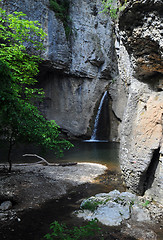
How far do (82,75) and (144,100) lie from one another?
1753cm

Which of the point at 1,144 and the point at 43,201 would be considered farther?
the point at 1,144

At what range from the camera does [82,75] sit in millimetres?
22156

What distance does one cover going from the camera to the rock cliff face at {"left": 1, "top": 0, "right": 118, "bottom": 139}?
71.2 ft

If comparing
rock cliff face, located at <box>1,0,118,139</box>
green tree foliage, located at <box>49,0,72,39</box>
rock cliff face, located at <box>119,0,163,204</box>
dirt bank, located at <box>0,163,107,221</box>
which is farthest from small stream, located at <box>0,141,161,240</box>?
green tree foliage, located at <box>49,0,72,39</box>

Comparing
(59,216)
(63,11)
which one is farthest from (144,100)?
(63,11)

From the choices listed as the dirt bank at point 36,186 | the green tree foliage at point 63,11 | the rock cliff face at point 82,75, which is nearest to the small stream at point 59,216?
the dirt bank at point 36,186

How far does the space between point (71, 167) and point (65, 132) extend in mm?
12691

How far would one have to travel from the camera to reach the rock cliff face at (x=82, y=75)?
2169 centimetres

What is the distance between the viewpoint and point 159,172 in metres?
4.73

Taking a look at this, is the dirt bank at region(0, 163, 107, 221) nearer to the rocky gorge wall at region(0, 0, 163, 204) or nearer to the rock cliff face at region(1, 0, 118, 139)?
the rocky gorge wall at region(0, 0, 163, 204)

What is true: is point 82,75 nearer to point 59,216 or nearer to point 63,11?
point 63,11

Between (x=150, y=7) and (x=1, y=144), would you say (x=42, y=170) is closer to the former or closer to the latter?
(x=1, y=144)

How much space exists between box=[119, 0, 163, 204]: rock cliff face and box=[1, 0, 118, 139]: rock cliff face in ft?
53.7

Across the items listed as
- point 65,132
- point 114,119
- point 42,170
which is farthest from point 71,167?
point 114,119
